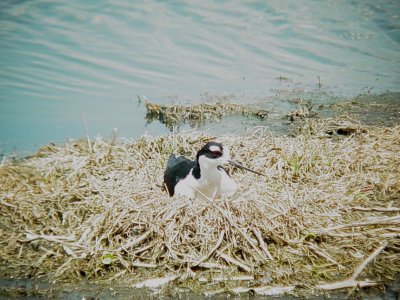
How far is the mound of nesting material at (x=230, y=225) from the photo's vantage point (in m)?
3.25

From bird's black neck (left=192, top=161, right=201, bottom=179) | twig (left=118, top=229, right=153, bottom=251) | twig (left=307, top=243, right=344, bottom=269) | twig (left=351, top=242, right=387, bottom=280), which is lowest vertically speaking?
twig (left=118, top=229, right=153, bottom=251)

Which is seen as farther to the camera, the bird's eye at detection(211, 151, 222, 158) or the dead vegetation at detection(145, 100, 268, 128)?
the dead vegetation at detection(145, 100, 268, 128)

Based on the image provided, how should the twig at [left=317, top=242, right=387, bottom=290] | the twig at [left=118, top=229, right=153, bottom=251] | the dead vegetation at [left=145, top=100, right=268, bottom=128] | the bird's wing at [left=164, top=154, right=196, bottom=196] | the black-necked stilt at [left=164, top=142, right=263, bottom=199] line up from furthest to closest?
1. the dead vegetation at [left=145, top=100, right=268, bottom=128]
2. the bird's wing at [left=164, top=154, right=196, bottom=196]
3. the black-necked stilt at [left=164, top=142, right=263, bottom=199]
4. the twig at [left=118, top=229, right=153, bottom=251]
5. the twig at [left=317, top=242, right=387, bottom=290]

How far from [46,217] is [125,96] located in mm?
5767

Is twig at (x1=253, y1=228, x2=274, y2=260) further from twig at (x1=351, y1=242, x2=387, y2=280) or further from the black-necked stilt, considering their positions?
the black-necked stilt

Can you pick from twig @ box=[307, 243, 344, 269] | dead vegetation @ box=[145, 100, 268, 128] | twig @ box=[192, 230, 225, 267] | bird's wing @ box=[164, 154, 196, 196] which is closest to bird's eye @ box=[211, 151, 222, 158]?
bird's wing @ box=[164, 154, 196, 196]

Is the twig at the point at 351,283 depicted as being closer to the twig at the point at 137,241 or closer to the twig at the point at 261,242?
the twig at the point at 261,242

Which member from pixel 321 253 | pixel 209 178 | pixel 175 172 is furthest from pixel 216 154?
pixel 321 253

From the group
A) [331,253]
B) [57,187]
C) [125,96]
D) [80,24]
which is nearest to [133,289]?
[331,253]

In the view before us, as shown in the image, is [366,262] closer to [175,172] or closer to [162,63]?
[175,172]

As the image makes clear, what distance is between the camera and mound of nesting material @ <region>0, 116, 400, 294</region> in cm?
325

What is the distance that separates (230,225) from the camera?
366 centimetres

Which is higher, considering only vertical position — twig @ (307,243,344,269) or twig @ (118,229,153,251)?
twig @ (307,243,344,269)

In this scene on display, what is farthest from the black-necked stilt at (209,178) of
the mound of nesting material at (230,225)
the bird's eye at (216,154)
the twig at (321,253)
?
the twig at (321,253)
